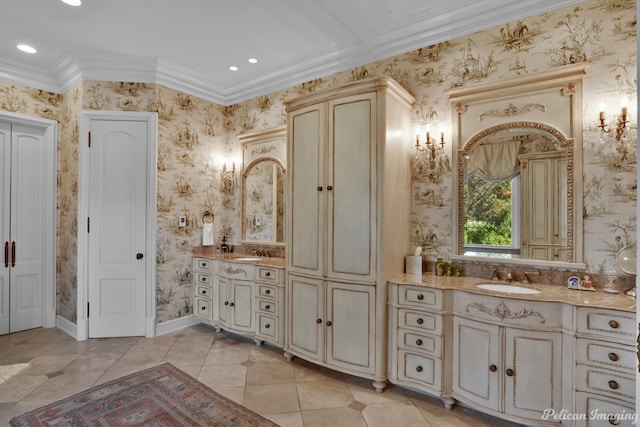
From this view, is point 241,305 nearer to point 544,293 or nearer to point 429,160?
point 429,160

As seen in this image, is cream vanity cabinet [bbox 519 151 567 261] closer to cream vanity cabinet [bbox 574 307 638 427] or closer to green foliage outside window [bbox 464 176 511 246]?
green foliage outside window [bbox 464 176 511 246]

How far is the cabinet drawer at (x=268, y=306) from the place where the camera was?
321 centimetres

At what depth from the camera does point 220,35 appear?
3.13 meters

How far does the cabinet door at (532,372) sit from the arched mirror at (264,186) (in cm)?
247

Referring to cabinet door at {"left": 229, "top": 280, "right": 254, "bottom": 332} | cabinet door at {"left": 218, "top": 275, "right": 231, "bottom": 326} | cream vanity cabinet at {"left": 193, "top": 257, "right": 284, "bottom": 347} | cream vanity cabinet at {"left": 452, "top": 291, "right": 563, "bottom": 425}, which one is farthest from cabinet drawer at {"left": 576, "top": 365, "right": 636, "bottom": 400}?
cabinet door at {"left": 218, "top": 275, "right": 231, "bottom": 326}

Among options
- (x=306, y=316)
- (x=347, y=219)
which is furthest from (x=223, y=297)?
(x=347, y=219)

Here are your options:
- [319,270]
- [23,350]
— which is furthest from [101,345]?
[319,270]

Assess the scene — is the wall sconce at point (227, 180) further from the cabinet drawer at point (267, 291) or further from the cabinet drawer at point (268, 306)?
the cabinet drawer at point (268, 306)

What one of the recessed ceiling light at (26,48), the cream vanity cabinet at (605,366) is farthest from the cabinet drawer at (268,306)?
the recessed ceiling light at (26,48)

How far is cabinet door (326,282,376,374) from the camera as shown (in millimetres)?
2533

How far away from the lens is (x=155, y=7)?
2.71 m

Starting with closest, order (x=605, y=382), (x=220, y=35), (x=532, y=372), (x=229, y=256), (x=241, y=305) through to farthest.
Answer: (x=605, y=382)
(x=532, y=372)
(x=220, y=35)
(x=241, y=305)
(x=229, y=256)

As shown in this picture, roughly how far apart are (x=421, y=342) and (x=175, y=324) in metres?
2.85

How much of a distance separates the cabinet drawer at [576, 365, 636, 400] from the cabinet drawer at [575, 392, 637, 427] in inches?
1.4
